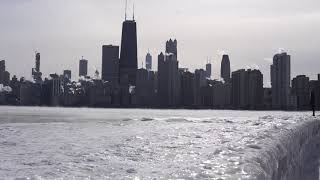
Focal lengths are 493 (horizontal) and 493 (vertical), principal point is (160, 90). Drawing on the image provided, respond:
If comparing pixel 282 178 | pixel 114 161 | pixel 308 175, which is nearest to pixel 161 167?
pixel 114 161

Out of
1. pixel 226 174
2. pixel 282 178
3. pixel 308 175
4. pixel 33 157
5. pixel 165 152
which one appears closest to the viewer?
pixel 226 174

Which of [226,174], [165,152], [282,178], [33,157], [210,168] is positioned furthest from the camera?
[165,152]

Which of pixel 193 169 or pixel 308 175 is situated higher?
pixel 193 169

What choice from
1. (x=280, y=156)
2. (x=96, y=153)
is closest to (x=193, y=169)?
(x=280, y=156)

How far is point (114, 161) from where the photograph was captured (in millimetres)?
10742

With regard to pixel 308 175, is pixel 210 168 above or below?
above

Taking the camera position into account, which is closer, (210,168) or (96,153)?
(210,168)

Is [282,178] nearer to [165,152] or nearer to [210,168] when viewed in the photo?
[210,168]

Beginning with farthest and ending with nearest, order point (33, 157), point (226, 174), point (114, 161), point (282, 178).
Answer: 1. point (33, 157)
2. point (114, 161)
3. point (282, 178)
4. point (226, 174)

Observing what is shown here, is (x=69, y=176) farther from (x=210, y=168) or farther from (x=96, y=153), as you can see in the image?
(x=96, y=153)

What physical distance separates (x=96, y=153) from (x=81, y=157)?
99 centimetres

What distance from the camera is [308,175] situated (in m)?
14.6

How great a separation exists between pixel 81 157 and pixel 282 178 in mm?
4632

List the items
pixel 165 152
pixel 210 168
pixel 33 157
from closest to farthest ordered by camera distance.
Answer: pixel 210 168
pixel 33 157
pixel 165 152
